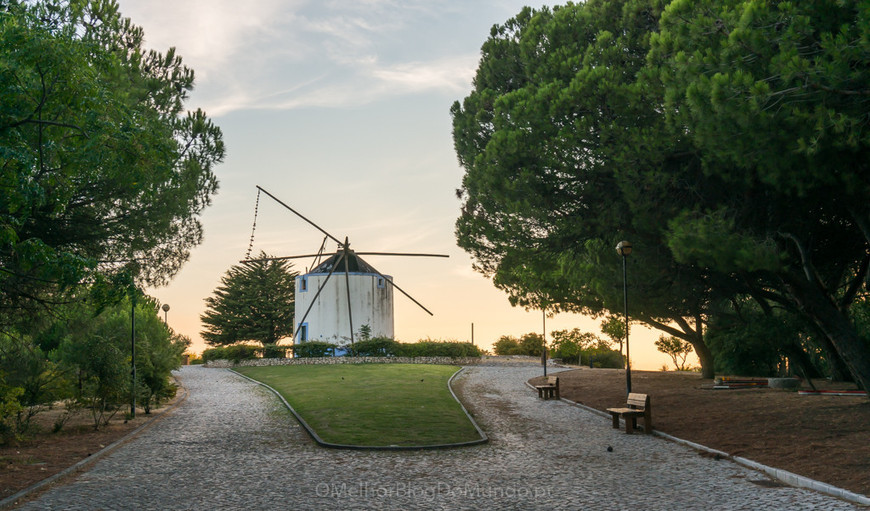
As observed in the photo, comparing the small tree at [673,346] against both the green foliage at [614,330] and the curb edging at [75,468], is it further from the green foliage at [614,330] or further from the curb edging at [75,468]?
the curb edging at [75,468]

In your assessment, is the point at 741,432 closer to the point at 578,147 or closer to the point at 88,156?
the point at 578,147

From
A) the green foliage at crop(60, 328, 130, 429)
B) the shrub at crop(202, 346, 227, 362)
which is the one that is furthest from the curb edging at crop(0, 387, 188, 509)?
the shrub at crop(202, 346, 227, 362)

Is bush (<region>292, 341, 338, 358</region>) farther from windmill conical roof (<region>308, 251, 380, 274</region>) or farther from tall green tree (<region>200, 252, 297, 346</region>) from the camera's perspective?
tall green tree (<region>200, 252, 297, 346</region>)

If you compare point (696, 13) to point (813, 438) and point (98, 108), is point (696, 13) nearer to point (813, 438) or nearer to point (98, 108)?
point (813, 438)

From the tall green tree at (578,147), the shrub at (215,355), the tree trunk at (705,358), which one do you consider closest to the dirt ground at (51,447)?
the tall green tree at (578,147)

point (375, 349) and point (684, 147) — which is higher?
point (684, 147)

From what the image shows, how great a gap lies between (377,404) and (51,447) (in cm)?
854

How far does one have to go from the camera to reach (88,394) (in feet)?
58.2

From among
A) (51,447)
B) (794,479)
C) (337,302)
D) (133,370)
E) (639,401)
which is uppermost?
(337,302)

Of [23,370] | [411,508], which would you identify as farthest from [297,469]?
[23,370]

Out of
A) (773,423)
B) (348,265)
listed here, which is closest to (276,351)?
(348,265)

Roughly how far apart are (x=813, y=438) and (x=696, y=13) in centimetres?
918

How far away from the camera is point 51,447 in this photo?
14.6 metres

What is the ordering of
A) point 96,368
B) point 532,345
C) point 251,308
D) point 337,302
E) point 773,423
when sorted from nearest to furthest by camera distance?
point 773,423 < point 96,368 < point 337,302 < point 532,345 < point 251,308
